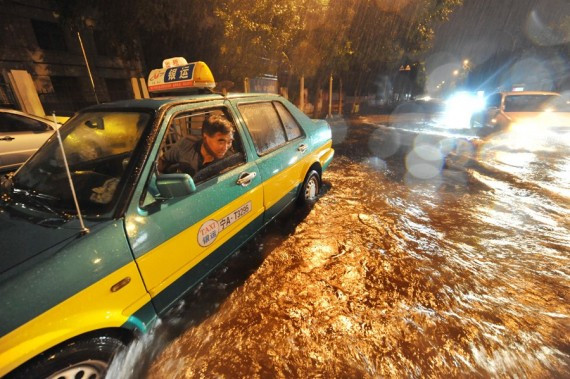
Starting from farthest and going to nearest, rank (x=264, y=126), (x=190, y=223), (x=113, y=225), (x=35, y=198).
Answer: (x=264, y=126) → (x=190, y=223) → (x=35, y=198) → (x=113, y=225)

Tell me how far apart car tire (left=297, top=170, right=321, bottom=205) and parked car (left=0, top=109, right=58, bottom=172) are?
17.1 feet

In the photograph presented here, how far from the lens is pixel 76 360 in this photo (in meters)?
1.32

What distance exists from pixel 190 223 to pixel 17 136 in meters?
5.58

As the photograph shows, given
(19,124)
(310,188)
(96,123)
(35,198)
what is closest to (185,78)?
(96,123)

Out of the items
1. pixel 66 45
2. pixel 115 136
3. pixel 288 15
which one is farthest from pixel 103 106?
pixel 66 45

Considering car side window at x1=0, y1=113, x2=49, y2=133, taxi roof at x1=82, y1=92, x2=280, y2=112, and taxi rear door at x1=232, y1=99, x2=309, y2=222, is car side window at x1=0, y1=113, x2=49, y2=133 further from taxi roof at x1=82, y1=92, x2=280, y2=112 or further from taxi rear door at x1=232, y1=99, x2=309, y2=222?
taxi rear door at x1=232, y1=99, x2=309, y2=222

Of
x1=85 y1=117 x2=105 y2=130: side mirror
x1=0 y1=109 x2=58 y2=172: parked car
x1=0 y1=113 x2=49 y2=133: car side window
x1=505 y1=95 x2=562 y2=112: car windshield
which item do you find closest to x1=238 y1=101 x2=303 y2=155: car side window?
x1=85 y1=117 x2=105 y2=130: side mirror

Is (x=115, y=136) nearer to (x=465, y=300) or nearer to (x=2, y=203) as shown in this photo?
(x=2, y=203)

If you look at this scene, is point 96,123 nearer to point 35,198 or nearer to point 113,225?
point 35,198

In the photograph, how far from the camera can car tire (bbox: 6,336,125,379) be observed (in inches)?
46.0

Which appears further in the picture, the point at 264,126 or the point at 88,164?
the point at 264,126

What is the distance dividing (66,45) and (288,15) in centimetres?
1224

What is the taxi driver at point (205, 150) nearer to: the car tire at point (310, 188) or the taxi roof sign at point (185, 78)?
the taxi roof sign at point (185, 78)

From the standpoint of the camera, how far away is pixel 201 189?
1.96 meters
